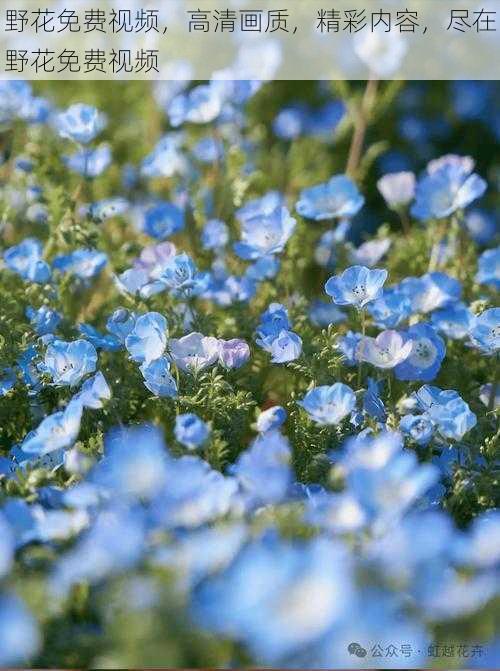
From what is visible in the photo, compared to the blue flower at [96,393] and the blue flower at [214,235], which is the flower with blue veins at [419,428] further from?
the blue flower at [214,235]

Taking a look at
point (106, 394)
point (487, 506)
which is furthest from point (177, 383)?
point (487, 506)

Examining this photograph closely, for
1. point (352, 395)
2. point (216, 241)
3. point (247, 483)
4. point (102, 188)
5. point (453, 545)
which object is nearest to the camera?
point (453, 545)

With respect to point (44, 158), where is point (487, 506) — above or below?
below

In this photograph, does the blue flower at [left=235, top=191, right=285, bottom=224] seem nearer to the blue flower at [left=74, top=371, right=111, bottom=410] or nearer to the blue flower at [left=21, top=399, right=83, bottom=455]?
the blue flower at [left=74, top=371, right=111, bottom=410]

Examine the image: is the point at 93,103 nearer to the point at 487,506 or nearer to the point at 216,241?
the point at 216,241

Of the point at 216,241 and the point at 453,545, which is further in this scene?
the point at 216,241

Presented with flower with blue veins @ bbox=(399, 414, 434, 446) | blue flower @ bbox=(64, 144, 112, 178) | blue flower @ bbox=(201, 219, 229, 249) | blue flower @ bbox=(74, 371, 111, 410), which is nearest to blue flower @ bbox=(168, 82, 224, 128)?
blue flower @ bbox=(64, 144, 112, 178)

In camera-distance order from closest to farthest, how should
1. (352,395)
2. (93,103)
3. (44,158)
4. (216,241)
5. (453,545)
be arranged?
(453,545) → (352,395) → (216,241) → (44,158) → (93,103)
